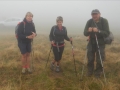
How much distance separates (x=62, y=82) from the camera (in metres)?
6.10

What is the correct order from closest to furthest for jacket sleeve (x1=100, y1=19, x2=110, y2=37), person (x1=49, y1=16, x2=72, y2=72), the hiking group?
jacket sleeve (x1=100, y1=19, x2=110, y2=37) → the hiking group → person (x1=49, y1=16, x2=72, y2=72)

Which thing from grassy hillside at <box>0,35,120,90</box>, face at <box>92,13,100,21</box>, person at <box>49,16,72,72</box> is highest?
face at <box>92,13,100,21</box>

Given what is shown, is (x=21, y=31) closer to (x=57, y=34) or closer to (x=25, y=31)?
A: (x=25, y=31)

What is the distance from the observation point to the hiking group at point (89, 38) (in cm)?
611

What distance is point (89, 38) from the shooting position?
6441 mm

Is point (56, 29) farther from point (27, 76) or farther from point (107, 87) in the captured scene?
point (107, 87)

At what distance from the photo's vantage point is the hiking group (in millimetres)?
6107

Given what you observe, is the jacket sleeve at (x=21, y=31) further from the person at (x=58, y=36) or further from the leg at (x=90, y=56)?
the leg at (x=90, y=56)

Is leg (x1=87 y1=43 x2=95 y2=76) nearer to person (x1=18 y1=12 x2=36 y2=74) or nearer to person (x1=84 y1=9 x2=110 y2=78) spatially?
person (x1=84 y1=9 x2=110 y2=78)

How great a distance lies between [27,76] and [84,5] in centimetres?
9620

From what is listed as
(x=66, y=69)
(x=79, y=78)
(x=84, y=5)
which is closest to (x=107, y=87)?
(x=79, y=78)

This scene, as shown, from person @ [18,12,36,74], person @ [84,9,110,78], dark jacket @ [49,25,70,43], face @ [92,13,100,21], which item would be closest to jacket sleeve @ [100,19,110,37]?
person @ [84,9,110,78]

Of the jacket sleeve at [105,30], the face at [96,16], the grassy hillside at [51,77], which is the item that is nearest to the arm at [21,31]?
the grassy hillside at [51,77]

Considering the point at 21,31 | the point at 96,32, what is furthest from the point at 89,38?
the point at 21,31
